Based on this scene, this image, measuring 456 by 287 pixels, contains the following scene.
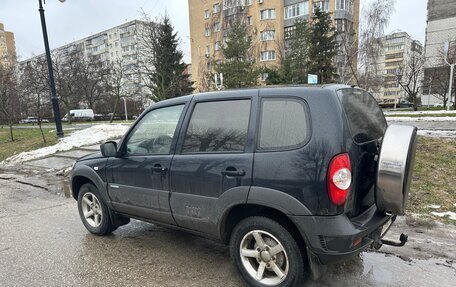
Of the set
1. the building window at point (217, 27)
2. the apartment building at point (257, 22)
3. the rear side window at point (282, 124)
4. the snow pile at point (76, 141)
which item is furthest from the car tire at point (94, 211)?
the building window at point (217, 27)

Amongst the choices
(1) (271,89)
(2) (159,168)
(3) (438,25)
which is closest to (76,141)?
(2) (159,168)

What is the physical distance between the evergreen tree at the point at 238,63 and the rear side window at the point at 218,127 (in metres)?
22.5

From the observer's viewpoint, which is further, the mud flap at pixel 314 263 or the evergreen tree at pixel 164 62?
the evergreen tree at pixel 164 62

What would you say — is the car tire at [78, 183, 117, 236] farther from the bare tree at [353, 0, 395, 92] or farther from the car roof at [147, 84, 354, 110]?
the bare tree at [353, 0, 395, 92]

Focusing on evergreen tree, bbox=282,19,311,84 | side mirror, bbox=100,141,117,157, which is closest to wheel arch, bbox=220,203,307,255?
side mirror, bbox=100,141,117,157

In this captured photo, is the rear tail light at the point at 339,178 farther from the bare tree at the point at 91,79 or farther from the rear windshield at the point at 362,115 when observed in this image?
the bare tree at the point at 91,79

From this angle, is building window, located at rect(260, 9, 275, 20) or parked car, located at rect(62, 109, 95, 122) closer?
building window, located at rect(260, 9, 275, 20)

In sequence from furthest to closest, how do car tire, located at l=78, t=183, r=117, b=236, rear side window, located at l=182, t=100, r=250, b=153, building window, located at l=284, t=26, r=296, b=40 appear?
building window, located at l=284, t=26, r=296, b=40 < car tire, located at l=78, t=183, r=117, b=236 < rear side window, located at l=182, t=100, r=250, b=153

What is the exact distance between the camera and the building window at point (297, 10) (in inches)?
1586

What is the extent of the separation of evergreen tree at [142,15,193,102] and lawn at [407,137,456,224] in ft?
75.4

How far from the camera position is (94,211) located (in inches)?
166

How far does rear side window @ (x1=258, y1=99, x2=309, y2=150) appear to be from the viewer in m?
2.43

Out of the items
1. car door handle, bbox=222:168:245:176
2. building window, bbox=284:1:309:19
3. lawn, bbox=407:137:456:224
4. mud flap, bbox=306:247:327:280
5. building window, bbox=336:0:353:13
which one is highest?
building window, bbox=284:1:309:19

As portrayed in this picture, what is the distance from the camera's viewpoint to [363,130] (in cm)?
261
